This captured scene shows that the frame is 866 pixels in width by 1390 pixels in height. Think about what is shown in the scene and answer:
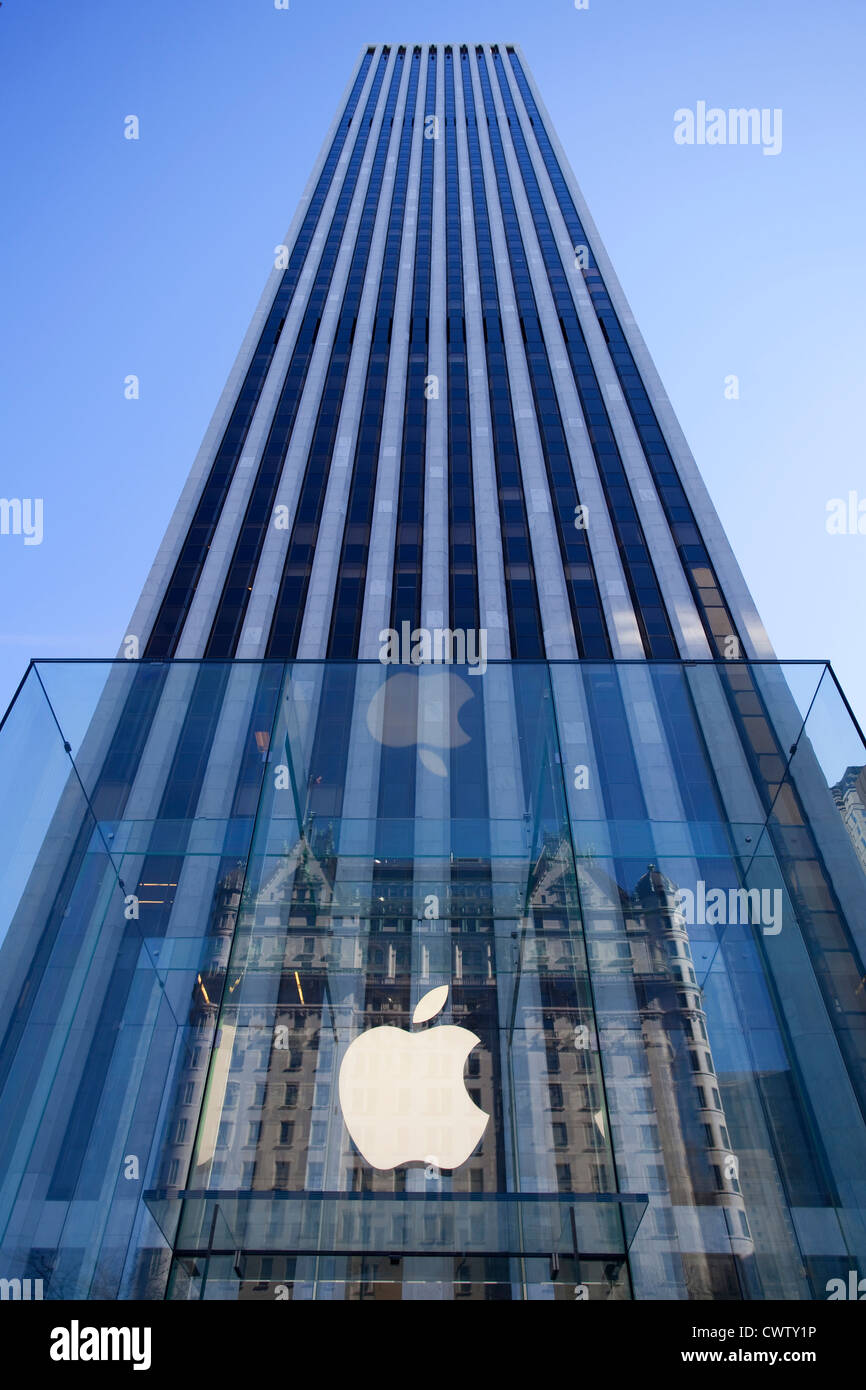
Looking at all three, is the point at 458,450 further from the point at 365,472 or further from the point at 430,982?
the point at 430,982

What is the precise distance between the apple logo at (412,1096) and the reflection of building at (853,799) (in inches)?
158

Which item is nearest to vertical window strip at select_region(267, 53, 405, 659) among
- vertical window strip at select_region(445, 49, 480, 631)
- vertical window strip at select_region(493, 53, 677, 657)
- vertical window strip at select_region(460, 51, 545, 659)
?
vertical window strip at select_region(445, 49, 480, 631)

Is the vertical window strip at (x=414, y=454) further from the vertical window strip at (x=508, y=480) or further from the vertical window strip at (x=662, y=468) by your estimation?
the vertical window strip at (x=662, y=468)

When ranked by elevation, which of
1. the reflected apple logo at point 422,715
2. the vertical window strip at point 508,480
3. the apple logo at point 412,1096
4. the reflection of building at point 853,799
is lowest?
the apple logo at point 412,1096

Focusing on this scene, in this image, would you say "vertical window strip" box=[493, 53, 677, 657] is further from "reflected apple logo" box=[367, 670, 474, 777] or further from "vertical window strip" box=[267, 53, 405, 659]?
"reflected apple logo" box=[367, 670, 474, 777]

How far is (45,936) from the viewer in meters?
7.52

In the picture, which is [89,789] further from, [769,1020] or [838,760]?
[838,760]

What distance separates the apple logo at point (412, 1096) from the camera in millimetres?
6227

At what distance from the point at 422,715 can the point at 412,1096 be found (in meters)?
3.56

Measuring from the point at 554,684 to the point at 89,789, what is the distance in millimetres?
4687

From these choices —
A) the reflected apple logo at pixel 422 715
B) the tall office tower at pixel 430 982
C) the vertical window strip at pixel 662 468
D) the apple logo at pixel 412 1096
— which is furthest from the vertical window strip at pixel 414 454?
the apple logo at pixel 412 1096

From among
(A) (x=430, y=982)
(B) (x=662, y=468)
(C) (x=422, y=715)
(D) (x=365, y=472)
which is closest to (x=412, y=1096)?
(A) (x=430, y=982)

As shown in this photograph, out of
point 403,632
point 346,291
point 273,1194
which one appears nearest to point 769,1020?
point 273,1194

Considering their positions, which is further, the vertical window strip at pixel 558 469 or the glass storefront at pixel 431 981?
the vertical window strip at pixel 558 469
